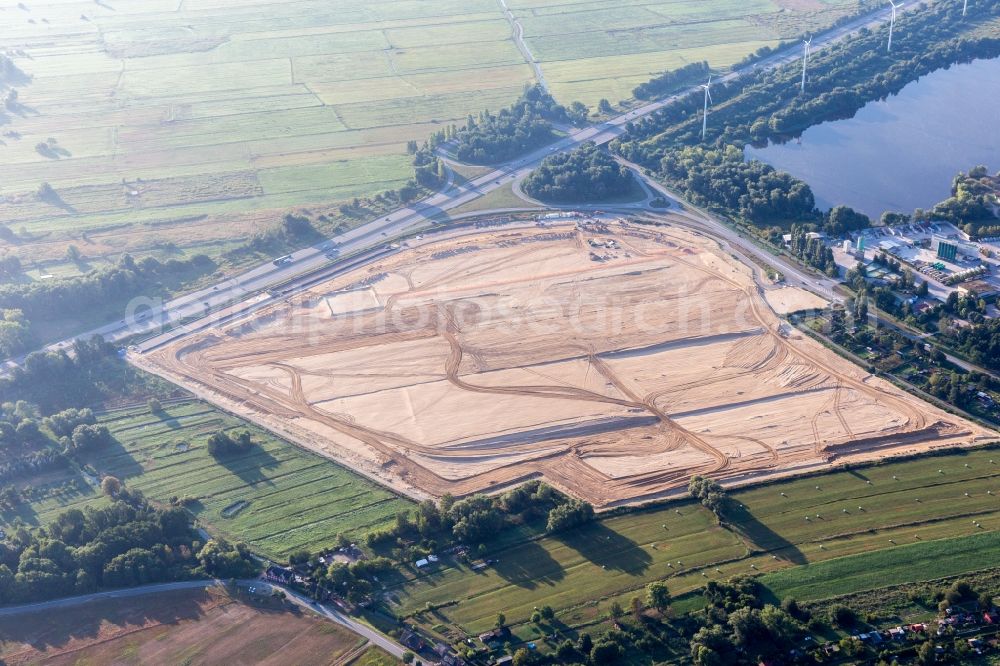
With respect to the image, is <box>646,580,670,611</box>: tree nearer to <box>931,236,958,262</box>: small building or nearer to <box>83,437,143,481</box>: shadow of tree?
<box>83,437,143,481</box>: shadow of tree

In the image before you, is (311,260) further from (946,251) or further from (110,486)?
(946,251)

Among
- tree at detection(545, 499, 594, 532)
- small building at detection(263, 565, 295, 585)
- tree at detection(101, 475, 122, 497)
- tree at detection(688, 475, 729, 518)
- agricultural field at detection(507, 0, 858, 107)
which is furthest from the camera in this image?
agricultural field at detection(507, 0, 858, 107)

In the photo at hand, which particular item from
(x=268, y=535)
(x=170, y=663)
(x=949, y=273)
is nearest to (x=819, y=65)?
(x=949, y=273)

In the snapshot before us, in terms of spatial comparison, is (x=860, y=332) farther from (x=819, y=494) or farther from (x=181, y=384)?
(x=181, y=384)

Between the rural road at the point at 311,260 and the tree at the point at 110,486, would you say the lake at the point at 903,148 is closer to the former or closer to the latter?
the rural road at the point at 311,260

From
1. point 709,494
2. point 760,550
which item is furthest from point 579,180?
point 760,550

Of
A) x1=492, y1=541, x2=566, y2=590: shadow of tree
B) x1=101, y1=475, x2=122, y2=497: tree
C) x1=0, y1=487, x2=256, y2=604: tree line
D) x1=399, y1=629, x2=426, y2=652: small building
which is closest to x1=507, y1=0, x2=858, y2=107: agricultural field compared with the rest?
x1=492, y1=541, x2=566, y2=590: shadow of tree
